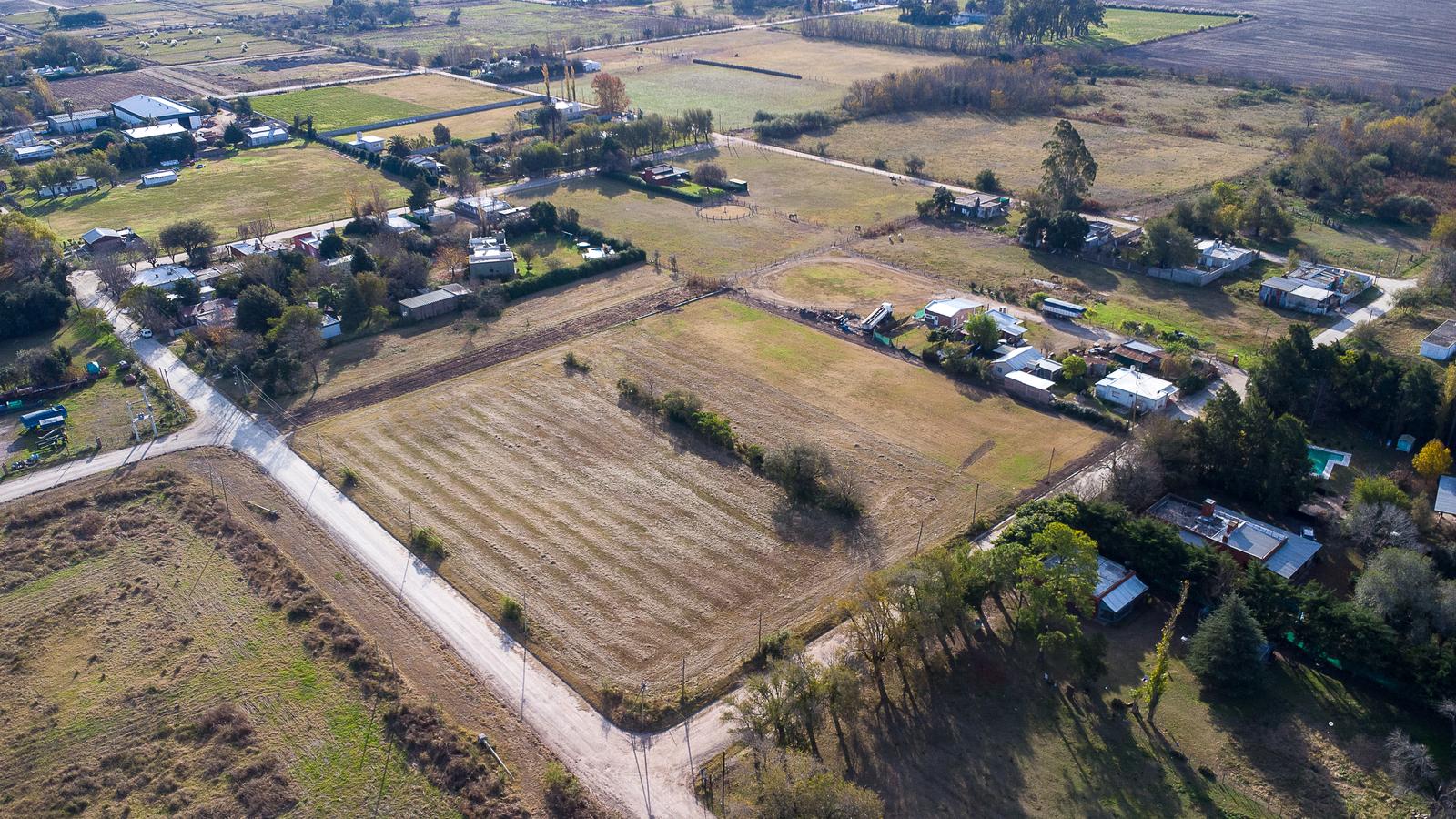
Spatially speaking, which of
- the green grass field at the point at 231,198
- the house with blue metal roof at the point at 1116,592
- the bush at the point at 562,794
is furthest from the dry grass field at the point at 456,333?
the house with blue metal roof at the point at 1116,592

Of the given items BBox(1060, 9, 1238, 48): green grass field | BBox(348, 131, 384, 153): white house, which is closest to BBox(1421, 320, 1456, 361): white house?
BBox(348, 131, 384, 153): white house

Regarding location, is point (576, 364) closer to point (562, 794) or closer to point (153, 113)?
point (562, 794)

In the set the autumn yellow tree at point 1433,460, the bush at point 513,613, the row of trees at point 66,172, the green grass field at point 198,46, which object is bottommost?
the bush at point 513,613

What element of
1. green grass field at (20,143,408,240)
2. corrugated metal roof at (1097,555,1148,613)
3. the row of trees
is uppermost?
the row of trees

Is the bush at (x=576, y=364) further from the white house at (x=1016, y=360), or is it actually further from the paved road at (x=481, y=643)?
the white house at (x=1016, y=360)

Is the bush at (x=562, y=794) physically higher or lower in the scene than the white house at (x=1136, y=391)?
lower

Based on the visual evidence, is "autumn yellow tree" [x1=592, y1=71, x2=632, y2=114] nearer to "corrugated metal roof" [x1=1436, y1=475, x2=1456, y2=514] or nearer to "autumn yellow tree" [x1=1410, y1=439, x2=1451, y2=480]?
"autumn yellow tree" [x1=1410, y1=439, x2=1451, y2=480]

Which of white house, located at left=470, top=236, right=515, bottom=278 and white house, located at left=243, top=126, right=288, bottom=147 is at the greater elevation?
white house, located at left=243, top=126, right=288, bottom=147
